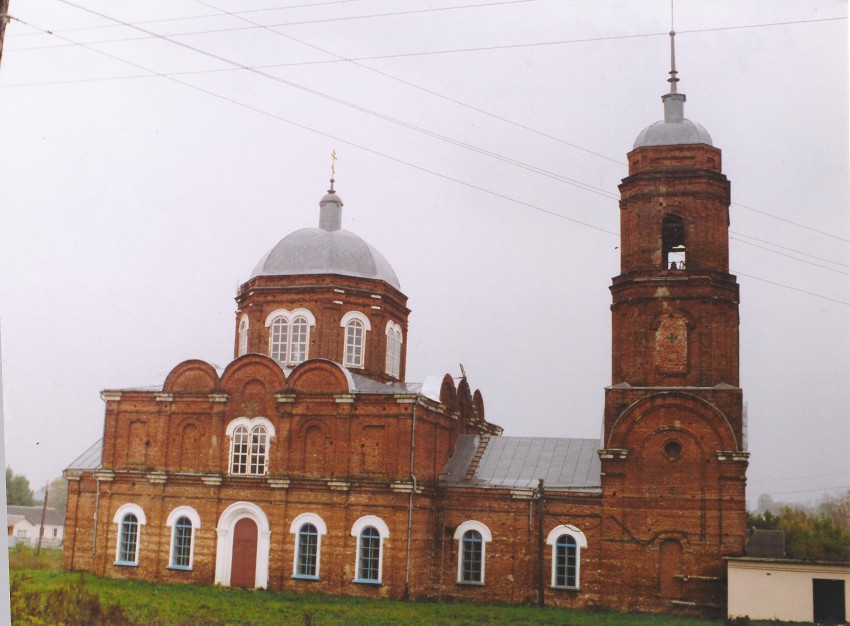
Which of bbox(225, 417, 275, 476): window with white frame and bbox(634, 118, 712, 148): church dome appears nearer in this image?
bbox(634, 118, 712, 148): church dome

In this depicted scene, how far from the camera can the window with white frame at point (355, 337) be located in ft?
98.2

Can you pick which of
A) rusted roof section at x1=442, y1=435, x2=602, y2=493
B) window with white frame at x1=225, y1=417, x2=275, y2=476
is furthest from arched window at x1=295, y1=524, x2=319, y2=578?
rusted roof section at x1=442, y1=435, x2=602, y2=493

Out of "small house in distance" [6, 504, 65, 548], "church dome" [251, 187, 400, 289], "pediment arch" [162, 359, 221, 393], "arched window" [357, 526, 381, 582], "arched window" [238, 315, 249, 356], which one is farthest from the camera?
"small house in distance" [6, 504, 65, 548]

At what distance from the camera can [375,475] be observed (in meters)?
25.7

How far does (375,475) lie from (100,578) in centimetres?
869

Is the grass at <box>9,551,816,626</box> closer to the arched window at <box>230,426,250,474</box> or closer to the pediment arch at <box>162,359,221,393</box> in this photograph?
the arched window at <box>230,426,250,474</box>

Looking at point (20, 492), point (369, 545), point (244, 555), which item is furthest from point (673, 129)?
point (20, 492)

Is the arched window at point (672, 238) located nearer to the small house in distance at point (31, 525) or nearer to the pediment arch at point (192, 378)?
the pediment arch at point (192, 378)

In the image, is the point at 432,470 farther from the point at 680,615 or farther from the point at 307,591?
the point at 680,615

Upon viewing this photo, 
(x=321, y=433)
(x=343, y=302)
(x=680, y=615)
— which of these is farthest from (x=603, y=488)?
(x=343, y=302)

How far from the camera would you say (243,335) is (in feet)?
102

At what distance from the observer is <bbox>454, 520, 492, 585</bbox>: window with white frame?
84.8 feet

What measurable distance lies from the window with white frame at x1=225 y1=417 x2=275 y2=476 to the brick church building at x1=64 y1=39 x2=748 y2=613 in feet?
0.17

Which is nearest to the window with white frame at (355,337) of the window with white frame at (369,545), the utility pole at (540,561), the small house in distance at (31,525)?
the window with white frame at (369,545)
